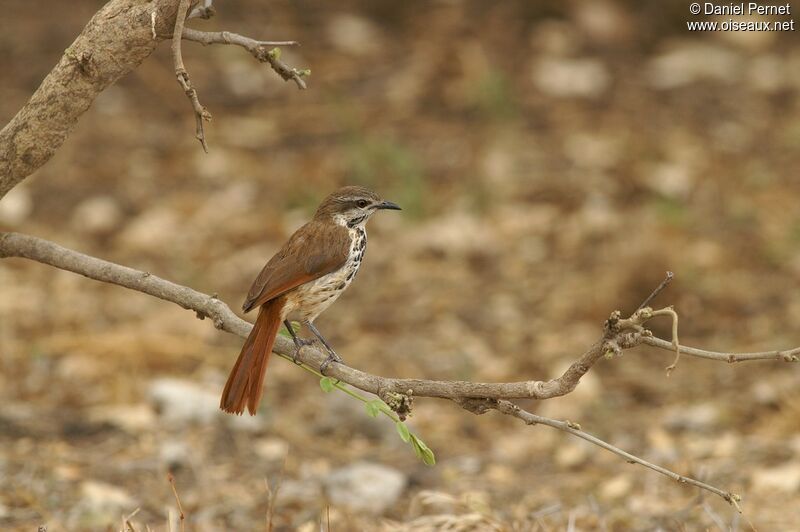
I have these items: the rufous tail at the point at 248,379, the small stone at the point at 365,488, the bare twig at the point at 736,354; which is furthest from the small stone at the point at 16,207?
the bare twig at the point at 736,354

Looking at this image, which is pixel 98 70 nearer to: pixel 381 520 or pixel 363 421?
pixel 381 520

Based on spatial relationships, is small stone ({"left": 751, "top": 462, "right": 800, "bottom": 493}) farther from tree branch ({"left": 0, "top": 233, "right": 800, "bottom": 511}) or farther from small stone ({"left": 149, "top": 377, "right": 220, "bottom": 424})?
small stone ({"left": 149, "top": 377, "right": 220, "bottom": 424})

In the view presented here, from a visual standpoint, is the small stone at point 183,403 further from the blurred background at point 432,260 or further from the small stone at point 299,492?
the small stone at point 299,492

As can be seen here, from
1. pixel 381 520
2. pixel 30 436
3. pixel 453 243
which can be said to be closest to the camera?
pixel 381 520

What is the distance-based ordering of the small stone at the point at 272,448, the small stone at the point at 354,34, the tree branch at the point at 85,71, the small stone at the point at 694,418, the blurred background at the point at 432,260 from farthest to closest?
the small stone at the point at 354,34 → the small stone at the point at 694,418 → the small stone at the point at 272,448 → the blurred background at the point at 432,260 → the tree branch at the point at 85,71

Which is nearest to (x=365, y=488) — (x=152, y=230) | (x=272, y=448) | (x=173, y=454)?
(x=272, y=448)

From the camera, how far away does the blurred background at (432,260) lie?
18.5 feet

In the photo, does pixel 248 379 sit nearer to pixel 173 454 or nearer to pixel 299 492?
pixel 299 492

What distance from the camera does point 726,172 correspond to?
28.6 feet

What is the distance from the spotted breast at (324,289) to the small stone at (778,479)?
2416 millimetres

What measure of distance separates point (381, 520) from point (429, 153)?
473cm

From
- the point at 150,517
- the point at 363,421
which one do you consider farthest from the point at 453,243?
the point at 150,517

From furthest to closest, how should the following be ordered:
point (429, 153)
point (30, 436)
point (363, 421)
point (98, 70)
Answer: point (429, 153), point (363, 421), point (30, 436), point (98, 70)

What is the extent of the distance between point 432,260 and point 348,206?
11.0 ft
